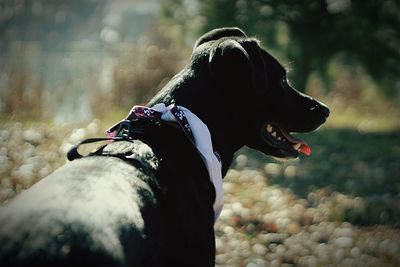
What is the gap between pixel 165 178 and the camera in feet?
7.50

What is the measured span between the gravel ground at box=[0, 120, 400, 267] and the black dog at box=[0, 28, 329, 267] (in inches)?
54.2

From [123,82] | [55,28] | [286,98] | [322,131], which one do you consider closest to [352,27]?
[322,131]

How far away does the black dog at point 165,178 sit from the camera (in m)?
1.64

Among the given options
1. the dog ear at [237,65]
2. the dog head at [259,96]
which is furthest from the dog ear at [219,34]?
the dog ear at [237,65]

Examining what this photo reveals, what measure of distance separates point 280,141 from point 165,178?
1.05 metres

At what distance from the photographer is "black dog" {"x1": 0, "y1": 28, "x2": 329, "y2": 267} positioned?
1.64m

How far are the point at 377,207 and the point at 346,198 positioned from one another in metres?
0.43

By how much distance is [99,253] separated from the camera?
1630 mm

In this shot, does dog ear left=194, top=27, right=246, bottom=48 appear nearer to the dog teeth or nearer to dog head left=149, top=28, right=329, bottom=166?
dog head left=149, top=28, right=329, bottom=166

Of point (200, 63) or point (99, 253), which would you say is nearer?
point (99, 253)

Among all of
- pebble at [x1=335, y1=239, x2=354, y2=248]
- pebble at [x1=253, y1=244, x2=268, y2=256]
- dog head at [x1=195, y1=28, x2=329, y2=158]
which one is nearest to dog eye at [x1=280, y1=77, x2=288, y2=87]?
dog head at [x1=195, y1=28, x2=329, y2=158]

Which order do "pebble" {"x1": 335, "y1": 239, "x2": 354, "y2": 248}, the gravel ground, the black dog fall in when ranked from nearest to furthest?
the black dog → the gravel ground → "pebble" {"x1": 335, "y1": 239, "x2": 354, "y2": 248}

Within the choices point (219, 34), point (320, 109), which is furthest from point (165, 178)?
point (320, 109)

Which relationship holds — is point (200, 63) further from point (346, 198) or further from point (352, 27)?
point (352, 27)
